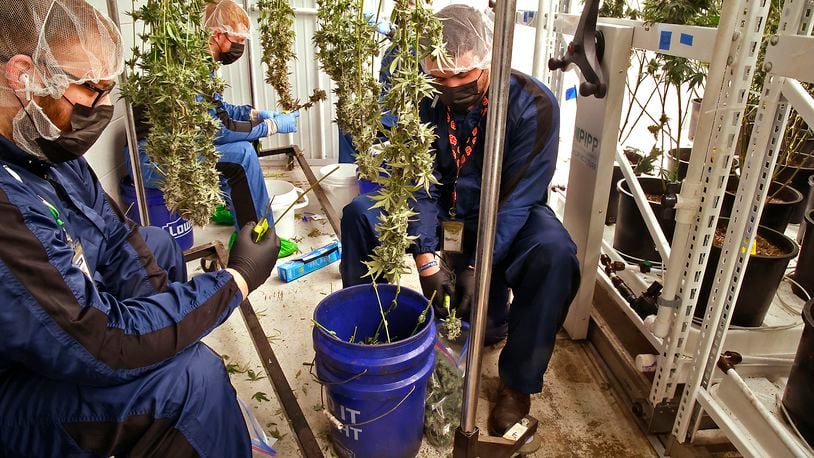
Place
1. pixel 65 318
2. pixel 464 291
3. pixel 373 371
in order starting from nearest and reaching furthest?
pixel 65 318
pixel 373 371
pixel 464 291

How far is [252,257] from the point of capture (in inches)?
57.6

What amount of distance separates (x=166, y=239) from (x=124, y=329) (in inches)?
32.7

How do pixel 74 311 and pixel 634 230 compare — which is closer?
pixel 74 311

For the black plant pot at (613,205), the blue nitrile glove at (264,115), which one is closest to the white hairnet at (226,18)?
the blue nitrile glove at (264,115)

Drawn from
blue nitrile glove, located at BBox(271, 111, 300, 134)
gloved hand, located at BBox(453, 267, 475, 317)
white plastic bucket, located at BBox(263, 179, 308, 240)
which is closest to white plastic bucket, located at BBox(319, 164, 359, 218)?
white plastic bucket, located at BBox(263, 179, 308, 240)

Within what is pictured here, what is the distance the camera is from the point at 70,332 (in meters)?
1.06

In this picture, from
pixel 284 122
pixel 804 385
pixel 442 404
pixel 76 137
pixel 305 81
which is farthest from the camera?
pixel 305 81

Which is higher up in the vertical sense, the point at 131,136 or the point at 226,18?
A: the point at 226,18

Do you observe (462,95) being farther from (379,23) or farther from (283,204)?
(283,204)

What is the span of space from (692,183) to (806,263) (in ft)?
4.25

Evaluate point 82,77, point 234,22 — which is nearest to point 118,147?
point 234,22

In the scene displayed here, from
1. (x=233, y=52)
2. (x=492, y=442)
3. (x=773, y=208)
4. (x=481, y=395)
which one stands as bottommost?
(x=481, y=395)

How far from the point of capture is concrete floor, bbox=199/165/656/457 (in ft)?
5.76

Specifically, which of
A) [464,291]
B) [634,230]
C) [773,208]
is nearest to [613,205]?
[634,230]
